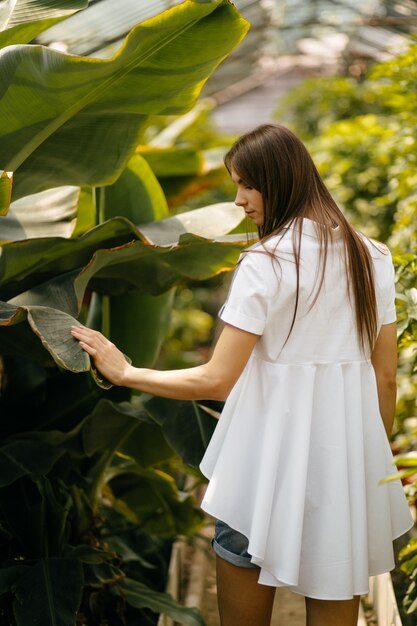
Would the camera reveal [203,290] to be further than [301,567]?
Yes

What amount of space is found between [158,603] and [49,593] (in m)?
0.53

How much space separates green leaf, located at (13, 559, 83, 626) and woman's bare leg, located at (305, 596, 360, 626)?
758mm

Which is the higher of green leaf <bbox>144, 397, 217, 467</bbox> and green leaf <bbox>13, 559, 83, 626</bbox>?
green leaf <bbox>144, 397, 217, 467</bbox>

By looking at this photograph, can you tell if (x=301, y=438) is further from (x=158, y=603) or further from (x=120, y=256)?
(x=158, y=603)

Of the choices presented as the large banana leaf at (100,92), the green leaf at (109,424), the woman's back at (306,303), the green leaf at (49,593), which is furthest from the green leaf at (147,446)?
the woman's back at (306,303)

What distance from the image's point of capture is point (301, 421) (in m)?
1.92

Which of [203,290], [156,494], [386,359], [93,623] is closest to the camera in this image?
[386,359]

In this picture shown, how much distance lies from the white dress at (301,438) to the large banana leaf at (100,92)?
70 cm

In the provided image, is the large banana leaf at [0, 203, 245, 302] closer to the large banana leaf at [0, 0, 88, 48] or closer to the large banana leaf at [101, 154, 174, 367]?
the large banana leaf at [101, 154, 174, 367]

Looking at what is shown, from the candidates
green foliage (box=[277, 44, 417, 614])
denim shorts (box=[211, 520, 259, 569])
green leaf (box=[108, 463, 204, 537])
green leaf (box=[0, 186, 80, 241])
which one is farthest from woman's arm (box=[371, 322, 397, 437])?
green leaf (box=[108, 463, 204, 537])

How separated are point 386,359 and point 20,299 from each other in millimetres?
1142

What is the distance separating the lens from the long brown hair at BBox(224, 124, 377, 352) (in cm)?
192

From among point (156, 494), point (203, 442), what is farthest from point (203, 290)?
point (203, 442)

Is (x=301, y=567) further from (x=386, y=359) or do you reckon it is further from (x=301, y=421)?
(x=386, y=359)
